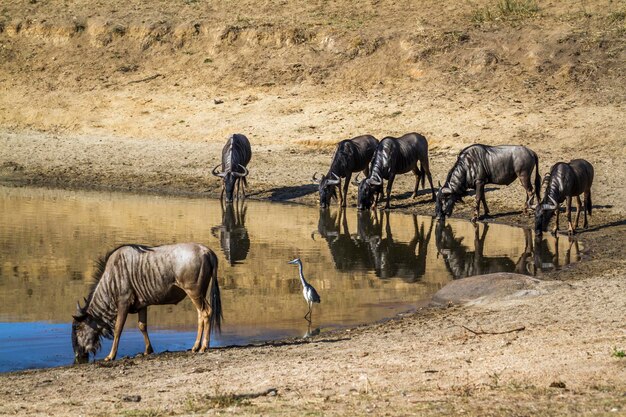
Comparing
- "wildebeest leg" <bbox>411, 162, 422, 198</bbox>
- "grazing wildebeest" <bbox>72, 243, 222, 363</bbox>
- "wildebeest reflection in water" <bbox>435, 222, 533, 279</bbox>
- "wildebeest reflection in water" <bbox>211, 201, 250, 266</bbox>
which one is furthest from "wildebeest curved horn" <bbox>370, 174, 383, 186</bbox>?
"grazing wildebeest" <bbox>72, 243, 222, 363</bbox>

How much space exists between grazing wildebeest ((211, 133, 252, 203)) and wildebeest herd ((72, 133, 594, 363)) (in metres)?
0.02

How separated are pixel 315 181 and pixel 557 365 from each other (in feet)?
52.9

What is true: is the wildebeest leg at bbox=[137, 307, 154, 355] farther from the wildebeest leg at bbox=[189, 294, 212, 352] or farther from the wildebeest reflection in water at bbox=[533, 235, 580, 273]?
the wildebeest reflection in water at bbox=[533, 235, 580, 273]

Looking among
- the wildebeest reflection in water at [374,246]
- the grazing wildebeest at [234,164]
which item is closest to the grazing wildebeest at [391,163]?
the wildebeest reflection in water at [374,246]

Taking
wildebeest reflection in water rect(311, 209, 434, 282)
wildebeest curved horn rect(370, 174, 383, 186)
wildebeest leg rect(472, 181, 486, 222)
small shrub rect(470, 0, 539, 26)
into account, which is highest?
small shrub rect(470, 0, 539, 26)

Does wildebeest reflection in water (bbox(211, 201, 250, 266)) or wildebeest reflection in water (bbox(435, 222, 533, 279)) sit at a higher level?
wildebeest reflection in water (bbox(211, 201, 250, 266))

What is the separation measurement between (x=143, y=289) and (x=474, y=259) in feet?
25.0

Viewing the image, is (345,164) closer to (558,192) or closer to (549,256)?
(558,192)

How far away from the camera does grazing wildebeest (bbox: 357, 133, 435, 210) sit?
2286cm

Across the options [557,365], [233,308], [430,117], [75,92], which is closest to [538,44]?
[430,117]

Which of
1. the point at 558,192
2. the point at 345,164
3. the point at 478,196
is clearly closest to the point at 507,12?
the point at 345,164

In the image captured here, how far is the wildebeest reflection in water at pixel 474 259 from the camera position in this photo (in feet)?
52.3

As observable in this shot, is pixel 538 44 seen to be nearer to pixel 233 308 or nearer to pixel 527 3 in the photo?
pixel 527 3

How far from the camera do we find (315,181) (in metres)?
24.4
